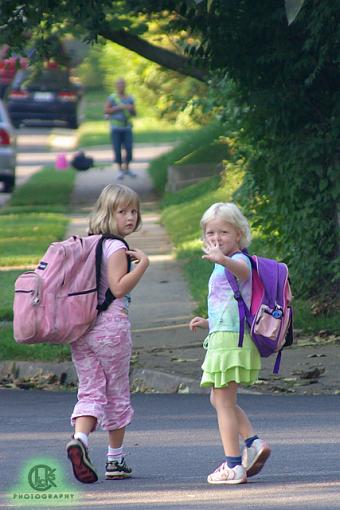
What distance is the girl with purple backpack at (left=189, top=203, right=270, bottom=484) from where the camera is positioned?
662cm

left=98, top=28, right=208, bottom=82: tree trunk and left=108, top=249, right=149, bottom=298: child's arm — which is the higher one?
left=98, top=28, right=208, bottom=82: tree trunk

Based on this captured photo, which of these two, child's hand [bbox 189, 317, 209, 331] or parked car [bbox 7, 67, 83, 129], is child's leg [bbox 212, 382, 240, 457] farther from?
parked car [bbox 7, 67, 83, 129]

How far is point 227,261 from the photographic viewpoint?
649 cm

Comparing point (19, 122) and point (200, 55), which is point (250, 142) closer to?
Result: point (200, 55)

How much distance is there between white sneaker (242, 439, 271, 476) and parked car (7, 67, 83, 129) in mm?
38499

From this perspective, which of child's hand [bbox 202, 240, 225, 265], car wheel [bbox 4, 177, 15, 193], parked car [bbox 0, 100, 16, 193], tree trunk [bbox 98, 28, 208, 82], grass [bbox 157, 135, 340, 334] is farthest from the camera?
car wheel [bbox 4, 177, 15, 193]

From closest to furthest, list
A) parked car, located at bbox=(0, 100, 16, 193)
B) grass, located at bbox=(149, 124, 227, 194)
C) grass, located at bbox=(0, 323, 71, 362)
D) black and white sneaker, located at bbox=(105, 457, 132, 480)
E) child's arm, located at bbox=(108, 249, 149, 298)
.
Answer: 1. child's arm, located at bbox=(108, 249, 149, 298)
2. black and white sneaker, located at bbox=(105, 457, 132, 480)
3. grass, located at bbox=(0, 323, 71, 362)
4. parked car, located at bbox=(0, 100, 16, 193)
5. grass, located at bbox=(149, 124, 227, 194)

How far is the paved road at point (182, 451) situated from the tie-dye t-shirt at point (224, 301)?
738 millimetres

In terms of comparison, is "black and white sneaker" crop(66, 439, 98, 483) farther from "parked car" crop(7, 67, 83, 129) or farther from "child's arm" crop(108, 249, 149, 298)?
"parked car" crop(7, 67, 83, 129)

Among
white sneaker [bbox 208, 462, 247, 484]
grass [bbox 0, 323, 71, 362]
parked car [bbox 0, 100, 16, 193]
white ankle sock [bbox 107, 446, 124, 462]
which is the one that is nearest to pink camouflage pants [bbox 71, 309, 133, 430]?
white ankle sock [bbox 107, 446, 124, 462]

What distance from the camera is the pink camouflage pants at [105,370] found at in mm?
6891

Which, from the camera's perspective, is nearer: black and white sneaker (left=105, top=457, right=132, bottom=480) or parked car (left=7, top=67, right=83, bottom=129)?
black and white sneaker (left=105, top=457, right=132, bottom=480)

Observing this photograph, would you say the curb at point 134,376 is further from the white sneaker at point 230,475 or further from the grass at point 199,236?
the white sneaker at point 230,475

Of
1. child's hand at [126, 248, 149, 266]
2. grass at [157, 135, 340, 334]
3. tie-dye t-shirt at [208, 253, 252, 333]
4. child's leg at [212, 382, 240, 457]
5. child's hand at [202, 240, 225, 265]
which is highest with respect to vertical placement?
child's hand at [202, 240, 225, 265]
